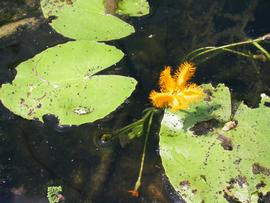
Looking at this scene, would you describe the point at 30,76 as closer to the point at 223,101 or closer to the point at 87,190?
the point at 87,190

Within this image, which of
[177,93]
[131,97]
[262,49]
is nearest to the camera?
[177,93]

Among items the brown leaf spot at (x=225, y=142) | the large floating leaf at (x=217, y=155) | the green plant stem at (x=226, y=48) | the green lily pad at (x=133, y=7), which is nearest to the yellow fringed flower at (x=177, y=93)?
the large floating leaf at (x=217, y=155)

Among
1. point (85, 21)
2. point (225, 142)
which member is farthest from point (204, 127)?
point (85, 21)

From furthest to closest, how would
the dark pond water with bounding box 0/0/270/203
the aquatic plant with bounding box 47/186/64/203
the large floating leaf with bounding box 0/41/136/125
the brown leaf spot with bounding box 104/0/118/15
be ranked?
1. the brown leaf spot with bounding box 104/0/118/15
2. the large floating leaf with bounding box 0/41/136/125
3. the dark pond water with bounding box 0/0/270/203
4. the aquatic plant with bounding box 47/186/64/203

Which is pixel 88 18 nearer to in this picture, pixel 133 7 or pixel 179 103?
pixel 133 7

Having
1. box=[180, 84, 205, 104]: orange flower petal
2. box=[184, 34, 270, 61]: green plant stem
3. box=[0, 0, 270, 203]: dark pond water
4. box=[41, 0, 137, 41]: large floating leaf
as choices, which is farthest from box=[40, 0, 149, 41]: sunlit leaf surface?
box=[180, 84, 205, 104]: orange flower petal

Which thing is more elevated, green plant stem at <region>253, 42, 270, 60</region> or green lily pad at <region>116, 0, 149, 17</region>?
green lily pad at <region>116, 0, 149, 17</region>

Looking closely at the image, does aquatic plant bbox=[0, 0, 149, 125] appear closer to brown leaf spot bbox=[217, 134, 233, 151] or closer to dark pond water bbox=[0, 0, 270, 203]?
dark pond water bbox=[0, 0, 270, 203]

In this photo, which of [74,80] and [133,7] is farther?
[133,7]
